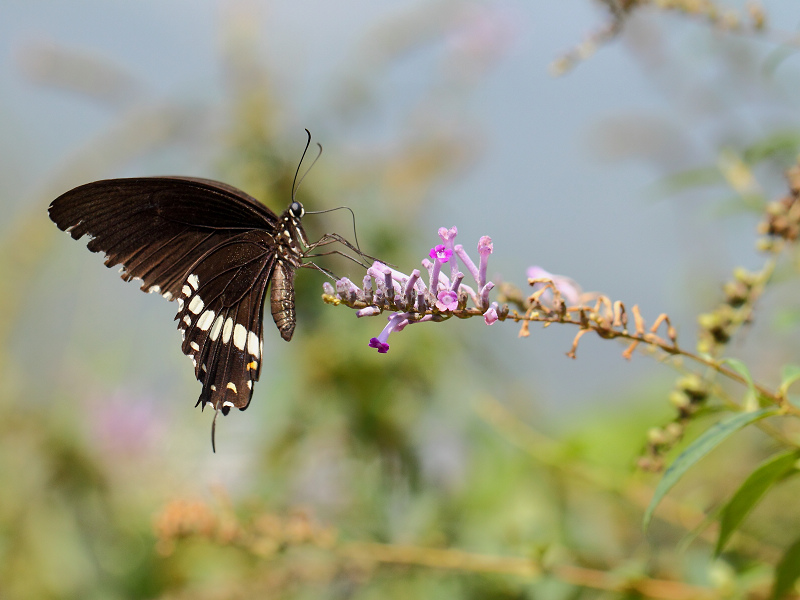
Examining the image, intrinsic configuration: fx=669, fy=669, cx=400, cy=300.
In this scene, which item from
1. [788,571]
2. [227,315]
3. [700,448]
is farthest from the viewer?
[227,315]

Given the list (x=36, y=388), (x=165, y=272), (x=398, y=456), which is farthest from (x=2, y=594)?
(x=165, y=272)

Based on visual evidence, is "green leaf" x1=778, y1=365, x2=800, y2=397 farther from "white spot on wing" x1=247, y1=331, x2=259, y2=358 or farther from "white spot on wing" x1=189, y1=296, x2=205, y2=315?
"white spot on wing" x1=189, y1=296, x2=205, y2=315

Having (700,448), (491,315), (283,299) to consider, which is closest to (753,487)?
(700,448)

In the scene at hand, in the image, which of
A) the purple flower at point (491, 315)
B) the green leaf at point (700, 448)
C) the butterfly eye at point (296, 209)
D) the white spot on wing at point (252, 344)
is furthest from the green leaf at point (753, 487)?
the butterfly eye at point (296, 209)

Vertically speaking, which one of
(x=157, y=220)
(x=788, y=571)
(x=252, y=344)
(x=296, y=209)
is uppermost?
(x=296, y=209)

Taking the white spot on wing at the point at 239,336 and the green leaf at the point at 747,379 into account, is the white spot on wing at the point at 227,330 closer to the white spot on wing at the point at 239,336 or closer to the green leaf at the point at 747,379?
the white spot on wing at the point at 239,336

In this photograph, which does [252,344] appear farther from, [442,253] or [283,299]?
[442,253]
